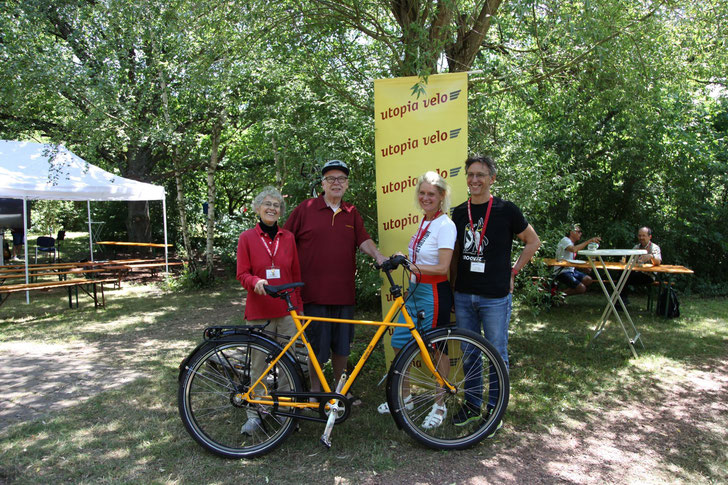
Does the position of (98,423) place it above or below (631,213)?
below

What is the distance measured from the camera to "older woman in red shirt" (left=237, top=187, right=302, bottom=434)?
3.42 metres

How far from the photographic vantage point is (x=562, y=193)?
25.9ft

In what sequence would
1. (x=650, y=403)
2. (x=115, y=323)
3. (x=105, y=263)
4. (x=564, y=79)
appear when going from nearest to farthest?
(x=650, y=403), (x=564, y=79), (x=115, y=323), (x=105, y=263)

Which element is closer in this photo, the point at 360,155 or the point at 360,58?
the point at 360,155

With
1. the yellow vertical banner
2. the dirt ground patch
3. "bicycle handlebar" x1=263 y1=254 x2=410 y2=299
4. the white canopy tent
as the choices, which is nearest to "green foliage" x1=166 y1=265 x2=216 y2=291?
the white canopy tent

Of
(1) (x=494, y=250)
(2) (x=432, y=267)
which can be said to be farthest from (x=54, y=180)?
(1) (x=494, y=250)

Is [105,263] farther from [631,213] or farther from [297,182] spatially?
[631,213]

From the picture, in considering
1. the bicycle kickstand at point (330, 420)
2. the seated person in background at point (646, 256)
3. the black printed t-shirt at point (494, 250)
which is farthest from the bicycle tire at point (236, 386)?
the seated person in background at point (646, 256)

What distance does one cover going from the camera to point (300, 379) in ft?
10.6

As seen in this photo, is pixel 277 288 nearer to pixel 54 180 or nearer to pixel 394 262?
pixel 394 262

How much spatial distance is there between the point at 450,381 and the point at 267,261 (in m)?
1.50

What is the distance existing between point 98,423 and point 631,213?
9498mm

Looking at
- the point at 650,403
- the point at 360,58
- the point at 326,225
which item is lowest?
the point at 650,403

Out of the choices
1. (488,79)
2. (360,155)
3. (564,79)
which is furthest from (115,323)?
(564,79)
